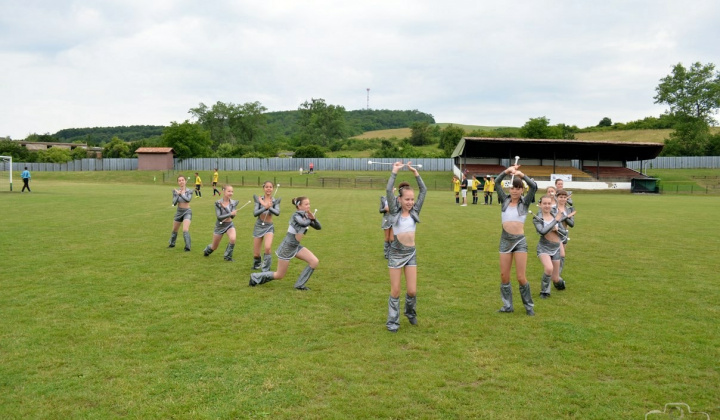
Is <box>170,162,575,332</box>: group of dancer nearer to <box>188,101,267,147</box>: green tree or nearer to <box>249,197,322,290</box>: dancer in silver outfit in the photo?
<box>249,197,322,290</box>: dancer in silver outfit

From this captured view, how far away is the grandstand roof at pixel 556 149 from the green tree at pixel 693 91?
117 feet

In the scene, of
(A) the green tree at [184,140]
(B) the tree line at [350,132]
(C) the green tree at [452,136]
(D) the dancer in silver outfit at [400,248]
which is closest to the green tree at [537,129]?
(B) the tree line at [350,132]

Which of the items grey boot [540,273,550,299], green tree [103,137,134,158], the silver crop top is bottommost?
grey boot [540,273,550,299]

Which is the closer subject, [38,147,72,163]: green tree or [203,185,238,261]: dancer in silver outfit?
[203,185,238,261]: dancer in silver outfit

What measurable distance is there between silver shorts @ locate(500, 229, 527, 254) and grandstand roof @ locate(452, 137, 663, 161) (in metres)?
52.4

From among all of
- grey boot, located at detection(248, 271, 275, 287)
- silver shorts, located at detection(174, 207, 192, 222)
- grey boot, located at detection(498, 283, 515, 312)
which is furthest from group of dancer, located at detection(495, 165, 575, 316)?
silver shorts, located at detection(174, 207, 192, 222)

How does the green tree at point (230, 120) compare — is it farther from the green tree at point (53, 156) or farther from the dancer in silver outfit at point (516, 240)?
the dancer in silver outfit at point (516, 240)

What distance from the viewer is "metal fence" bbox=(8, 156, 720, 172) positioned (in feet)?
270

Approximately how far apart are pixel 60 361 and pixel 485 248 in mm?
11778

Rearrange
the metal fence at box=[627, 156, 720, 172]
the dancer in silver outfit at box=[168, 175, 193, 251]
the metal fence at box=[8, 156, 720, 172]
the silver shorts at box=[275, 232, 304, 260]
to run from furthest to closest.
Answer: the metal fence at box=[8, 156, 720, 172] < the metal fence at box=[627, 156, 720, 172] < the dancer in silver outfit at box=[168, 175, 193, 251] < the silver shorts at box=[275, 232, 304, 260]

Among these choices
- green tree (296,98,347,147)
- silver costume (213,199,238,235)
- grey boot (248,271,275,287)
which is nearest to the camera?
grey boot (248,271,275,287)

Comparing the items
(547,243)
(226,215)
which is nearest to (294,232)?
(226,215)

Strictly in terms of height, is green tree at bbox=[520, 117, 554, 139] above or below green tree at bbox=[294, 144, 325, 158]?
above

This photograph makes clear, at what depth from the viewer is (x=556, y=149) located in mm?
63438
